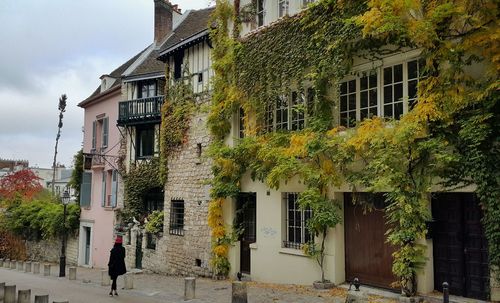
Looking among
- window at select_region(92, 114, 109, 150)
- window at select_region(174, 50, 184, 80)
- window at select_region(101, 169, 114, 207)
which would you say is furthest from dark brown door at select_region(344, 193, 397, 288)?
window at select_region(92, 114, 109, 150)

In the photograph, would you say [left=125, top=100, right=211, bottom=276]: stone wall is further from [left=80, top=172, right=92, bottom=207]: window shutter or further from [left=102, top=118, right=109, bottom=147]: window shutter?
[left=80, top=172, right=92, bottom=207]: window shutter

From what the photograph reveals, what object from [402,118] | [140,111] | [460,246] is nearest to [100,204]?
[140,111]

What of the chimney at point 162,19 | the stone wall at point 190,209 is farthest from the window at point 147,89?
the stone wall at point 190,209

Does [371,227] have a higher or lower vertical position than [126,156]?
lower

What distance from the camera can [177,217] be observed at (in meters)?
17.4

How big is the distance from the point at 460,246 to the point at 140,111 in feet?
49.8

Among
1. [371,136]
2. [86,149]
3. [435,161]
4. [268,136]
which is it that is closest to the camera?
[435,161]

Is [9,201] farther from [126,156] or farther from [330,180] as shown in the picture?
[330,180]

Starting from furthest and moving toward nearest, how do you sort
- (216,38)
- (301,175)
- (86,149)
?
(86,149), (216,38), (301,175)

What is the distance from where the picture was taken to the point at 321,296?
10266 mm

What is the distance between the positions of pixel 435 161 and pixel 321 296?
3757mm

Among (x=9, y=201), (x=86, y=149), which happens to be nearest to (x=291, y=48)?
(x=86, y=149)

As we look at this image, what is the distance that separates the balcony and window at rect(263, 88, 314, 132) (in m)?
8.04

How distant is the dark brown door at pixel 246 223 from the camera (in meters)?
14.4
